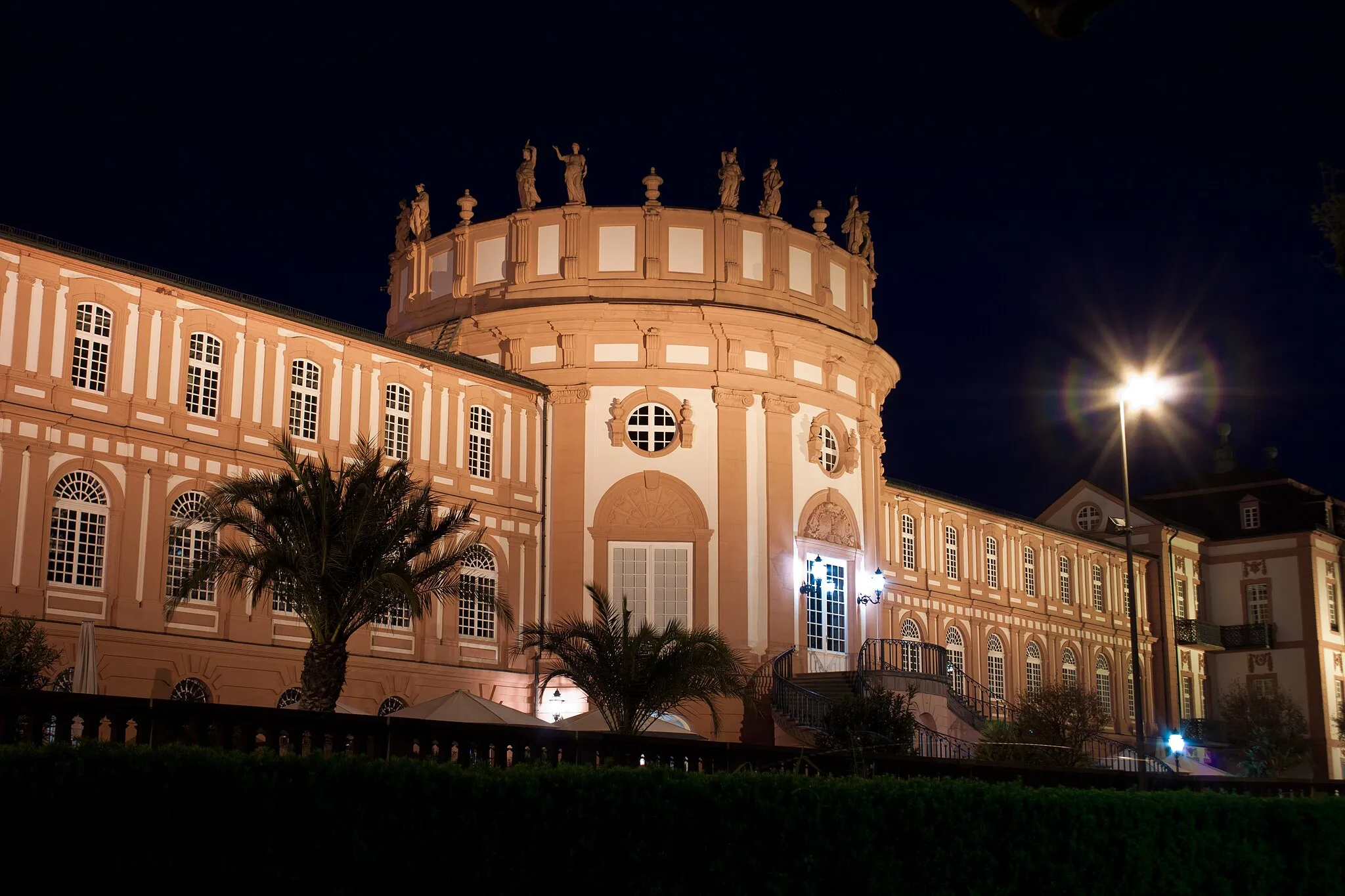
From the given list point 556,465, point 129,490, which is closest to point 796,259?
point 556,465

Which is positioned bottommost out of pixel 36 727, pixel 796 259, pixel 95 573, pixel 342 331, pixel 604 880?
pixel 604 880

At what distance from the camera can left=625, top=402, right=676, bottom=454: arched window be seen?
42812 mm

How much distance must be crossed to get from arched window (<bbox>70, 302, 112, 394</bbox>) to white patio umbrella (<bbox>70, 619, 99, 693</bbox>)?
5.33 meters

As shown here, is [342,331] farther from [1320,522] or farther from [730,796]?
[1320,522]

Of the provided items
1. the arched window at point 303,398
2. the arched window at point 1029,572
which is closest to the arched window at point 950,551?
the arched window at point 1029,572

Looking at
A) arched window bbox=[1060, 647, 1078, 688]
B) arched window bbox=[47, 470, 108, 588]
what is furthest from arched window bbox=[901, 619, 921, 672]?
arched window bbox=[47, 470, 108, 588]

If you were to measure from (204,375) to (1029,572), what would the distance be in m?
37.2

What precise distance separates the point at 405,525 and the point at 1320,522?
5780 cm

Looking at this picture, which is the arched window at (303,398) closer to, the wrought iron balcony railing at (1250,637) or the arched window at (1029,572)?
the arched window at (1029,572)

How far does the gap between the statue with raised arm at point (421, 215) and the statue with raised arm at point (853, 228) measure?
12225 mm

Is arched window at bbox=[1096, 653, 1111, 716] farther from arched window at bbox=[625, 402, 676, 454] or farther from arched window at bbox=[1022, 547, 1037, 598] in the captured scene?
arched window at bbox=[625, 402, 676, 454]

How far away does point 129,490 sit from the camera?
107 feet

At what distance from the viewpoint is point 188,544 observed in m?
33.7

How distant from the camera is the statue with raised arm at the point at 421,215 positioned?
47156 millimetres
